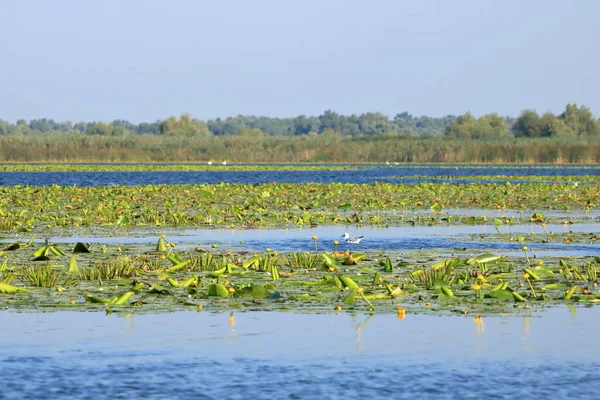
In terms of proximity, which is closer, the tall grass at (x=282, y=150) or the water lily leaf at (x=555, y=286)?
the water lily leaf at (x=555, y=286)

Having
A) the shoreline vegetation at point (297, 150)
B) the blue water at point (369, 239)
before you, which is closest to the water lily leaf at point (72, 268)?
the blue water at point (369, 239)

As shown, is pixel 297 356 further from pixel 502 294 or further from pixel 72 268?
pixel 72 268

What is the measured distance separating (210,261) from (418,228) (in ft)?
35.9

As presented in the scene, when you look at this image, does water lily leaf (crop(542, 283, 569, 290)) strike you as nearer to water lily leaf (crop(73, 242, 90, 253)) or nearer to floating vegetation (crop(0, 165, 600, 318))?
floating vegetation (crop(0, 165, 600, 318))

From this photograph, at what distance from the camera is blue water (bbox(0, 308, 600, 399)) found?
10086 millimetres

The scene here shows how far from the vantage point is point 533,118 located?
146 meters

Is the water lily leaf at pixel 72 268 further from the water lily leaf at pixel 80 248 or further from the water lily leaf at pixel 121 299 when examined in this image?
the water lily leaf at pixel 80 248

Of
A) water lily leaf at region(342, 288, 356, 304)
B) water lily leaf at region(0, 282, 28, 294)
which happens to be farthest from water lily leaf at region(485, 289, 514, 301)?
water lily leaf at region(0, 282, 28, 294)

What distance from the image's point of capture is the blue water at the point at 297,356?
1009 cm

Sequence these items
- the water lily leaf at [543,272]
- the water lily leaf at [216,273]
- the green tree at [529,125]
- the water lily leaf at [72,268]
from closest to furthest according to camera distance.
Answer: the water lily leaf at [543,272]
the water lily leaf at [216,273]
the water lily leaf at [72,268]
the green tree at [529,125]

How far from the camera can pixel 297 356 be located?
1159 centimetres

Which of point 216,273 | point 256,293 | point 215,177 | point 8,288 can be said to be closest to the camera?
point 256,293

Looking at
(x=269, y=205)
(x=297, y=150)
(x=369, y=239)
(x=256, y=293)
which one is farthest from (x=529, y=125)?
(x=256, y=293)

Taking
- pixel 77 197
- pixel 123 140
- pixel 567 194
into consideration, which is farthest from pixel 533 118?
pixel 77 197
